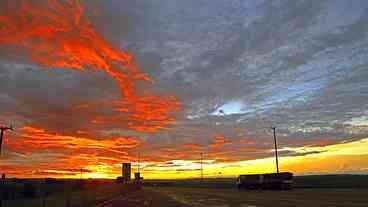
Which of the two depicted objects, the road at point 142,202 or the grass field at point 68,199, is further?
the road at point 142,202

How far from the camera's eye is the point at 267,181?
78.2 metres

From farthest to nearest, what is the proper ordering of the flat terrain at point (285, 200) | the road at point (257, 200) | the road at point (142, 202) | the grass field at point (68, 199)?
the road at point (142, 202), the road at point (257, 200), the flat terrain at point (285, 200), the grass field at point (68, 199)

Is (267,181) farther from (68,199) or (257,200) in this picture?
(68,199)

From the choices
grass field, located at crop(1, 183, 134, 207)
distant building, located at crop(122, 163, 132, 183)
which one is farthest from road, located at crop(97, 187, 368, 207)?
distant building, located at crop(122, 163, 132, 183)

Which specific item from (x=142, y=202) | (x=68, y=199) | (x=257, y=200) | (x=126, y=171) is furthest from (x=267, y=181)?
(x=68, y=199)

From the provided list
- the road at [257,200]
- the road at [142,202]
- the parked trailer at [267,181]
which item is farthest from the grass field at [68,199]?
the parked trailer at [267,181]

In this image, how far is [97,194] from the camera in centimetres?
3956

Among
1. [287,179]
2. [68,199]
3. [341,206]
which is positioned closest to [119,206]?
[68,199]

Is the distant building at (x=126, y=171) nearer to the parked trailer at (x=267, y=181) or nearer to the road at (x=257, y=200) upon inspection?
the parked trailer at (x=267, y=181)

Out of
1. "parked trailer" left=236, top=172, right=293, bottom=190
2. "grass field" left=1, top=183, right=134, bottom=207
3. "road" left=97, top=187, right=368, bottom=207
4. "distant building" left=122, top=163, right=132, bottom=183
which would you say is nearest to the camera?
"grass field" left=1, top=183, right=134, bottom=207

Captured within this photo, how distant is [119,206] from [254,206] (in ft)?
33.8

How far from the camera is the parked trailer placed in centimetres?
7319

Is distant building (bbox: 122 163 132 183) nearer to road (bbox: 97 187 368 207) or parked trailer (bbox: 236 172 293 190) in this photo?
parked trailer (bbox: 236 172 293 190)

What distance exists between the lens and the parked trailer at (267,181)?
73188 millimetres
